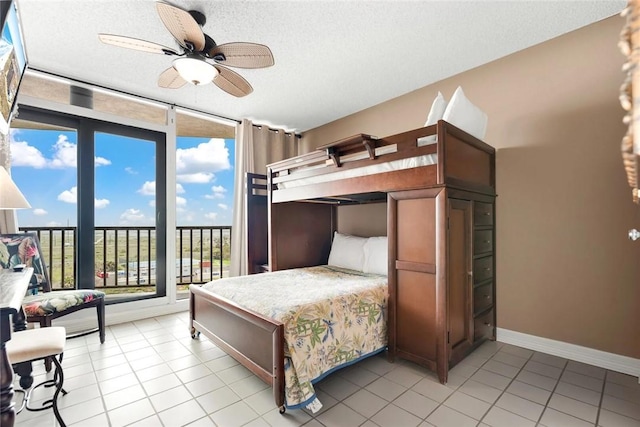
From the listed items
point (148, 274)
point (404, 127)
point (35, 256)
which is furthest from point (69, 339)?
point (404, 127)

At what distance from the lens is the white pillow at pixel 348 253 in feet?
10.8

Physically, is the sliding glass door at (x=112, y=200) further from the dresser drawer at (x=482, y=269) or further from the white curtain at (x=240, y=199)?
the dresser drawer at (x=482, y=269)

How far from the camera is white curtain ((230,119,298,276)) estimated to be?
13.4 feet

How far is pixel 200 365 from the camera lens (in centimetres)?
228

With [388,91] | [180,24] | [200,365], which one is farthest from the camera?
[388,91]

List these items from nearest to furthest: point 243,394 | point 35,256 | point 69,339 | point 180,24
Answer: point 180,24 < point 243,394 < point 35,256 < point 69,339

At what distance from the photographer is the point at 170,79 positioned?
7.84 ft

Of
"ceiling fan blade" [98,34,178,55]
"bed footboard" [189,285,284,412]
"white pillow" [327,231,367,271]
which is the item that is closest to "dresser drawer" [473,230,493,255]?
"white pillow" [327,231,367,271]

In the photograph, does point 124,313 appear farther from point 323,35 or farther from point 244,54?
point 323,35

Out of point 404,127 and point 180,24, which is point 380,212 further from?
point 180,24

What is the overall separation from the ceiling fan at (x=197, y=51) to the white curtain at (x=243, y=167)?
179 cm

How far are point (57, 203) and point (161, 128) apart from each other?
1532 mm

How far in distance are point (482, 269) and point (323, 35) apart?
2418 mm

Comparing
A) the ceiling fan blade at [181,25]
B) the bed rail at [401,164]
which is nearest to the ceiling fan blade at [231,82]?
the ceiling fan blade at [181,25]
